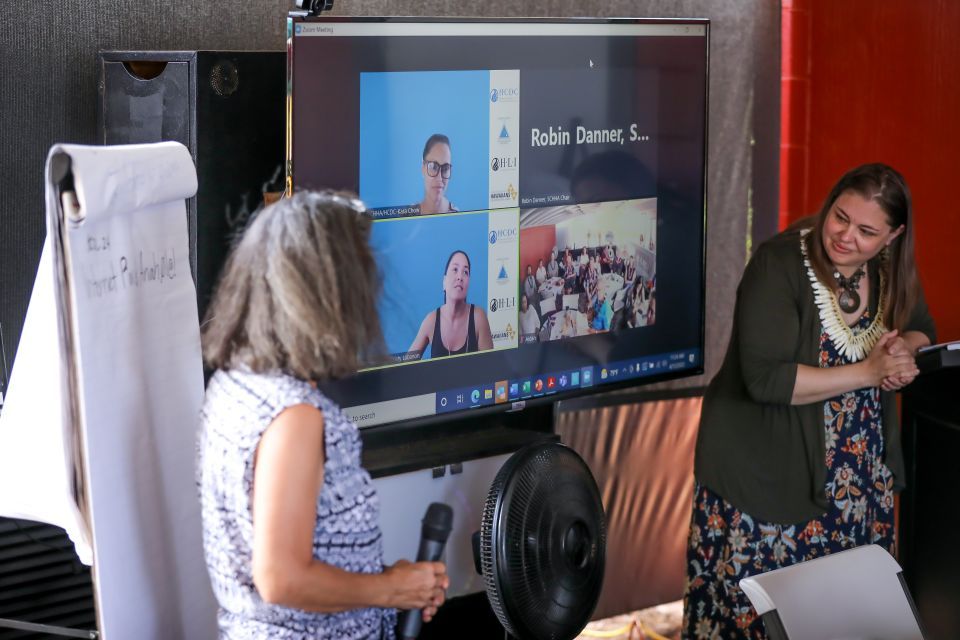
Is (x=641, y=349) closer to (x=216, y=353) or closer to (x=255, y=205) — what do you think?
(x=255, y=205)

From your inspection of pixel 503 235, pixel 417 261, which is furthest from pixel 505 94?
pixel 417 261

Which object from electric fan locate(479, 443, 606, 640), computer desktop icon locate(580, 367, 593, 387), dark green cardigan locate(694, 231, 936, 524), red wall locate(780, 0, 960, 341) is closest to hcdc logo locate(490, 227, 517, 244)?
computer desktop icon locate(580, 367, 593, 387)

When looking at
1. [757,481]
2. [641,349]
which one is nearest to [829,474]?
[757,481]

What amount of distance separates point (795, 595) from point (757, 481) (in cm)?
79

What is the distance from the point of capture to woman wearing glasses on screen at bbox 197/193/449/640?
1.67 meters

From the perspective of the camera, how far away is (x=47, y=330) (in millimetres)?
2105

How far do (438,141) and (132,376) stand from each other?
0.95m

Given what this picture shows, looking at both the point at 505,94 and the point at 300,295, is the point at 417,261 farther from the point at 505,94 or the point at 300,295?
the point at 300,295

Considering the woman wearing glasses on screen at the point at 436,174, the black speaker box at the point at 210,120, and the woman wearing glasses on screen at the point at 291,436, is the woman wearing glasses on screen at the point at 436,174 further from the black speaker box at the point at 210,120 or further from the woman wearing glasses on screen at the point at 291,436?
the woman wearing glasses on screen at the point at 291,436

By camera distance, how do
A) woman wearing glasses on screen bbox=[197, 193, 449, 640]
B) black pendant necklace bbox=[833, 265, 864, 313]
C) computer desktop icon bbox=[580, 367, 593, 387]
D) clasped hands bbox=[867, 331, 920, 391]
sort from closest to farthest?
woman wearing glasses on screen bbox=[197, 193, 449, 640], clasped hands bbox=[867, 331, 920, 391], black pendant necklace bbox=[833, 265, 864, 313], computer desktop icon bbox=[580, 367, 593, 387]

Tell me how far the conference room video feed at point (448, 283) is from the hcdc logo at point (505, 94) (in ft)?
0.89

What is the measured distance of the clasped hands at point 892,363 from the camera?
2.78 meters

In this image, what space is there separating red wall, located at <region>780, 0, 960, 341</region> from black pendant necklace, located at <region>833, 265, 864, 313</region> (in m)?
1.07

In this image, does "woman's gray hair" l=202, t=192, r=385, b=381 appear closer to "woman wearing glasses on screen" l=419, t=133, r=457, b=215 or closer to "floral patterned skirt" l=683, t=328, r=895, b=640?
"woman wearing glasses on screen" l=419, t=133, r=457, b=215
